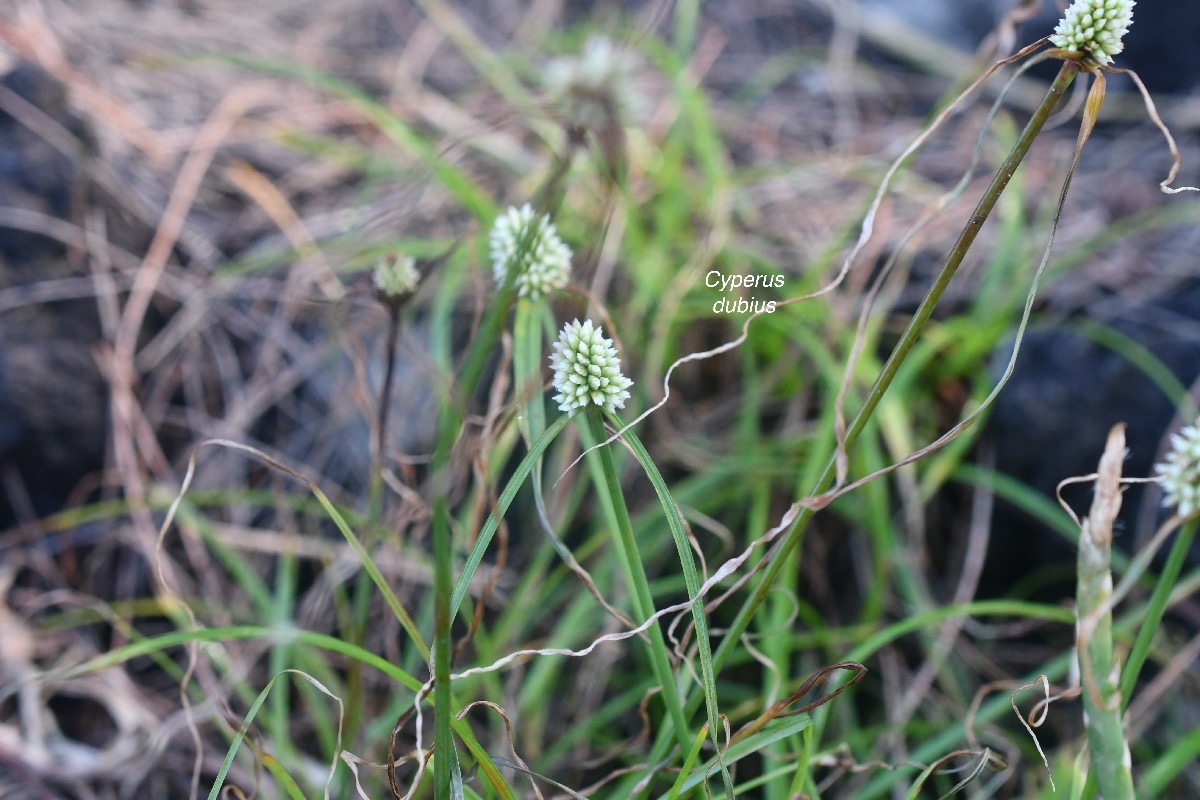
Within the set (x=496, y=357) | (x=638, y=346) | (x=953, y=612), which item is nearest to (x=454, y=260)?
(x=496, y=357)

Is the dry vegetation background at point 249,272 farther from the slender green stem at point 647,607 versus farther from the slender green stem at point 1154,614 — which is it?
the slender green stem at point 1154,614

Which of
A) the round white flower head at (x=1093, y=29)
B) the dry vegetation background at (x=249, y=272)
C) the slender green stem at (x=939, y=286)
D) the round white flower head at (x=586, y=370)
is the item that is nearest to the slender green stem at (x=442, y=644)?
the round white flower head at (x=586, y=370)

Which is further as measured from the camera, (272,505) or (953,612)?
(272,505)

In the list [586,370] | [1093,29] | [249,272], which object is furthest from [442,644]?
[249,272]

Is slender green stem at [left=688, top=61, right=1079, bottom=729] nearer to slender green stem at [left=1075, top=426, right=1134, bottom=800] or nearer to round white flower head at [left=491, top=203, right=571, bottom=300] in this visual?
slender green stem at [left=1075, top=426, right=1134, bottom=800]

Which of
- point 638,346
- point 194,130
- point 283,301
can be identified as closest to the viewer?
point 638,346

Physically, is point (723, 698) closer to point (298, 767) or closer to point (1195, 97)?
point (298, 767)
